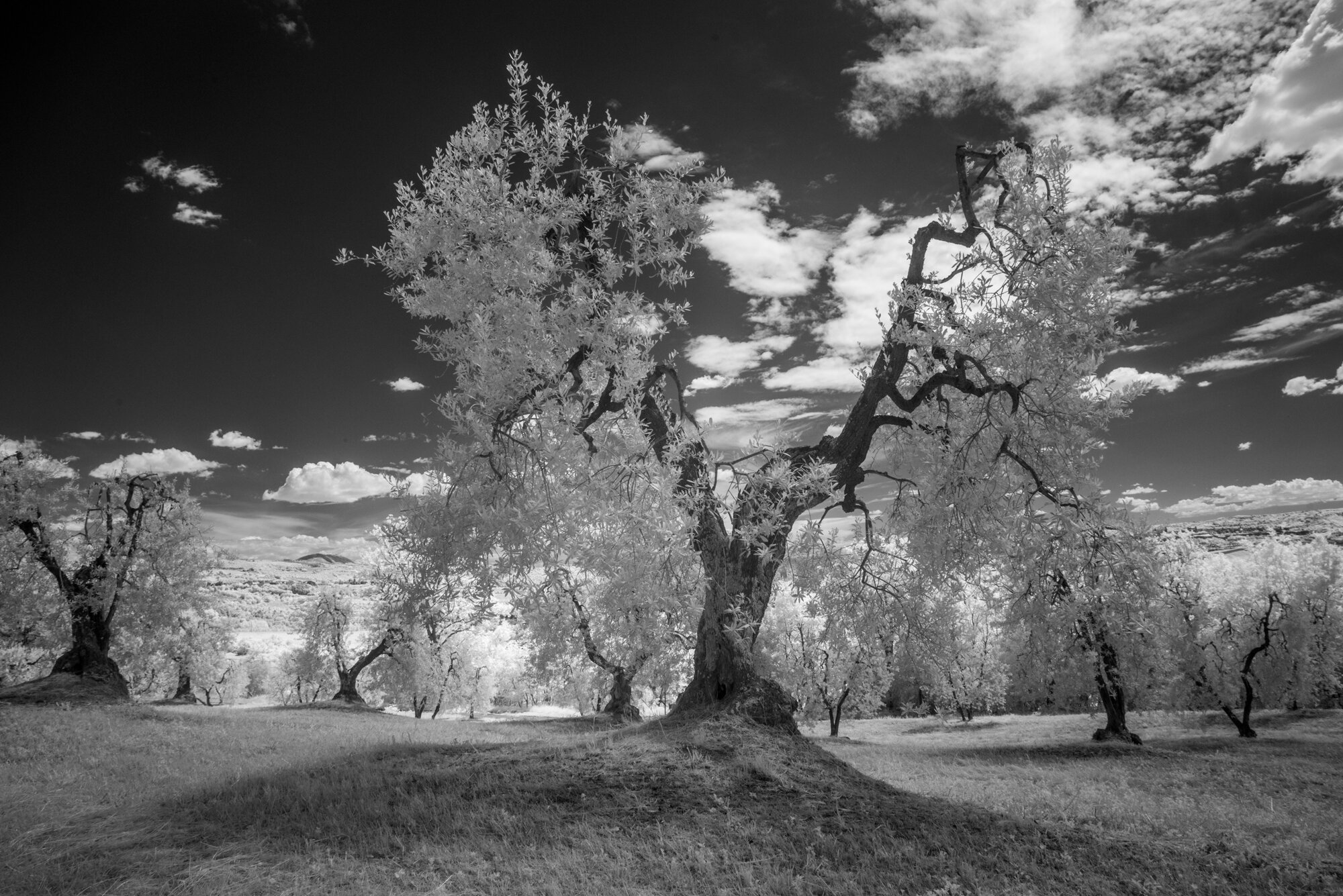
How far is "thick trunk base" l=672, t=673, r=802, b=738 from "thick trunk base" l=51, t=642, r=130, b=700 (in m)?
25.6

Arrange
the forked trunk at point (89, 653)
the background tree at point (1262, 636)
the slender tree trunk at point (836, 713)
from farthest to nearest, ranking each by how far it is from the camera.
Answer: the slender tree trunk at point (836, 713) → the background tree at point (1262, 636) → the forked trunk at point (89, 653)

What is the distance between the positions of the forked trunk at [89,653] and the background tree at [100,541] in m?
0.03

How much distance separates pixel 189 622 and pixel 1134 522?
133ft

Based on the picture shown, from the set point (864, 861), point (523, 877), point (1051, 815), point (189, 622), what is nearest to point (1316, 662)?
point (1051, 815)

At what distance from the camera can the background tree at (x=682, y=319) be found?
12.1 meters

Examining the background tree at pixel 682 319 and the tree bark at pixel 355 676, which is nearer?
the background tree at pixel 682 319

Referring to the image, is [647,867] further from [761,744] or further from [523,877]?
[761,744]

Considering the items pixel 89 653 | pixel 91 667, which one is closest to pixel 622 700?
pixel 91 667

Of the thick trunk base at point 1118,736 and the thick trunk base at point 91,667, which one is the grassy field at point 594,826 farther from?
the thick trunk base at point 1118,736

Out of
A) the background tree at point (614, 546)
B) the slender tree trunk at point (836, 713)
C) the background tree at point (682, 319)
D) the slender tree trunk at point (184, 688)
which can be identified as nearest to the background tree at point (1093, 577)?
the background tree at point (682, 319)

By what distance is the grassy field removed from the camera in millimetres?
7000

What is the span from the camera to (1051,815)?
10180 mm

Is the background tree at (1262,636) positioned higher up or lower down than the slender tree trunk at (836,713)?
higher up

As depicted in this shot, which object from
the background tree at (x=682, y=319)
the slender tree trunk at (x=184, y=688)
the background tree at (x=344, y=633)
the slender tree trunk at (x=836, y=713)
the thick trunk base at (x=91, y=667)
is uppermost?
Result: the background tree at (x=682, y=319)
